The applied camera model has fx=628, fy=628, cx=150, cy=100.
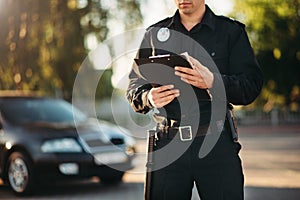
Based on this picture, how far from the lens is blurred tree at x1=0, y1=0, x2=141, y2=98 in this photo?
631 inches

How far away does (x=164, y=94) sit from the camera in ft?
10.00

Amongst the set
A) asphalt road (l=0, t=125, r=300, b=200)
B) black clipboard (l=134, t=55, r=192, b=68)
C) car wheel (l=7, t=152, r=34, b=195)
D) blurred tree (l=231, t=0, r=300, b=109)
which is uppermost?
blurred tree (l=231, t=0, r=300, b=109)

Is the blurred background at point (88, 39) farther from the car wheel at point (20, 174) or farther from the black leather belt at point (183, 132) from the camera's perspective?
the black leather belt at point (183, 132)

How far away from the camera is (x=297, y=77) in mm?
20219

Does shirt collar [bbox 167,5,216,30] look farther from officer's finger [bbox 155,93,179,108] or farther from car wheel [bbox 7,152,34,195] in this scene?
car wheel [bbox 7,152,34,195]

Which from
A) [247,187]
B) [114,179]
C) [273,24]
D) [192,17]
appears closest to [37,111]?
[114,179]

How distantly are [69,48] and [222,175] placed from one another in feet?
50.7

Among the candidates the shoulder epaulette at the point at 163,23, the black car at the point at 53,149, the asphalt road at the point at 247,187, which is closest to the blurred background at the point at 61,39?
the asphalt road at the point at 247,187

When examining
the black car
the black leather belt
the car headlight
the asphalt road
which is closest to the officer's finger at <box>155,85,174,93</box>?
the black leather belt

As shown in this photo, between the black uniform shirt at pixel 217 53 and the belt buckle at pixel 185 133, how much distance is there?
0.07 meters

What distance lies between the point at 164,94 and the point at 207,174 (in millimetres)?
455

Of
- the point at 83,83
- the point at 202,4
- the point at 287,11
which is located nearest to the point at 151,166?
the point at 202,4

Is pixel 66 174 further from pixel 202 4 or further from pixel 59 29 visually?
pixel 59 29

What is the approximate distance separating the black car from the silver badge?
18.0ft
